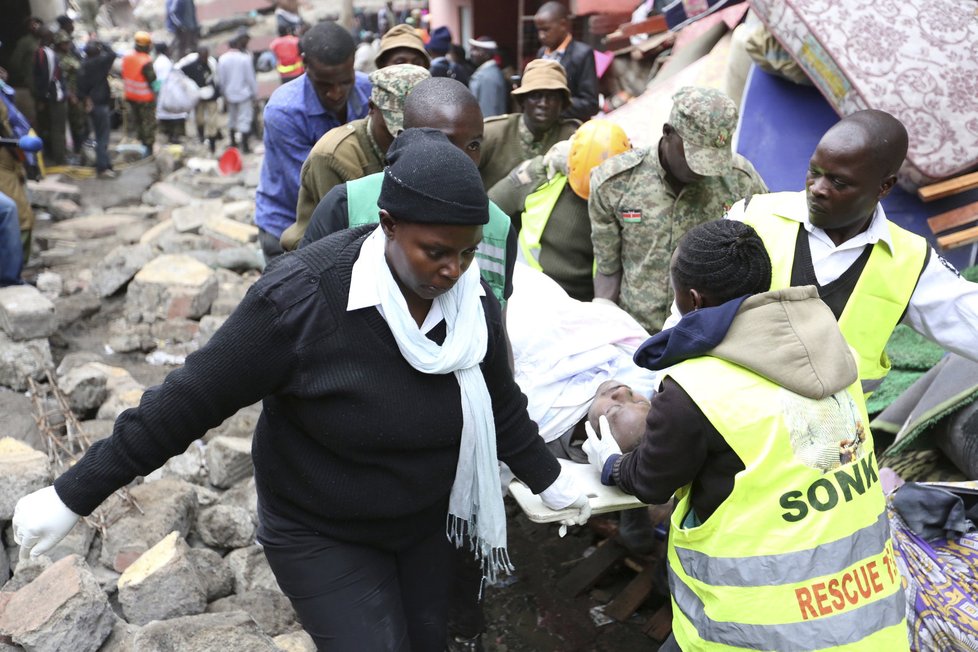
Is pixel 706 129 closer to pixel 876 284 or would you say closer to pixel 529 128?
pixel 876 284

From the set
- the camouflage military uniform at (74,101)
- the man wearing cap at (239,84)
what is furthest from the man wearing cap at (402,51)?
the camouflage military uniform at (74,101)

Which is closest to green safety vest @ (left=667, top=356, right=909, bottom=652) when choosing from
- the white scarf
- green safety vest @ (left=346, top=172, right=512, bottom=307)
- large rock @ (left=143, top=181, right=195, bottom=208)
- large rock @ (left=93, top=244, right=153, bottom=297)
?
the white scarf

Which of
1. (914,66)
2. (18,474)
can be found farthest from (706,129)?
(18,474)

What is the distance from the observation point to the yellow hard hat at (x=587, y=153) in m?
3.68

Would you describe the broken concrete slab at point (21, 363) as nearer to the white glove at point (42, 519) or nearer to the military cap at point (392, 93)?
the military cap at point (392, 93)

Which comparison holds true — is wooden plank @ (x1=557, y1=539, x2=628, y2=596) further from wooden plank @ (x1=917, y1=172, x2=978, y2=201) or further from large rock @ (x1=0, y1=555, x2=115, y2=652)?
wooden plank @ (x1=917, y1=172, x2=978, y2=201)

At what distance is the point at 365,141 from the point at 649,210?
1.13m

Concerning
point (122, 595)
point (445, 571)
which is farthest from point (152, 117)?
point (445, 571)

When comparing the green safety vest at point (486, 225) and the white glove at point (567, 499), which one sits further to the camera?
the green safety vest at point (486, 225)

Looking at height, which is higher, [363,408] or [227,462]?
[363,408]

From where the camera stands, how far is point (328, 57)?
3861mm

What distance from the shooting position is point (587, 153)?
12.1ft

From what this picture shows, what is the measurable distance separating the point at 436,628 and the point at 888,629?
1.19 meters

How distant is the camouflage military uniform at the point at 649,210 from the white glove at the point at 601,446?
0.83 m
